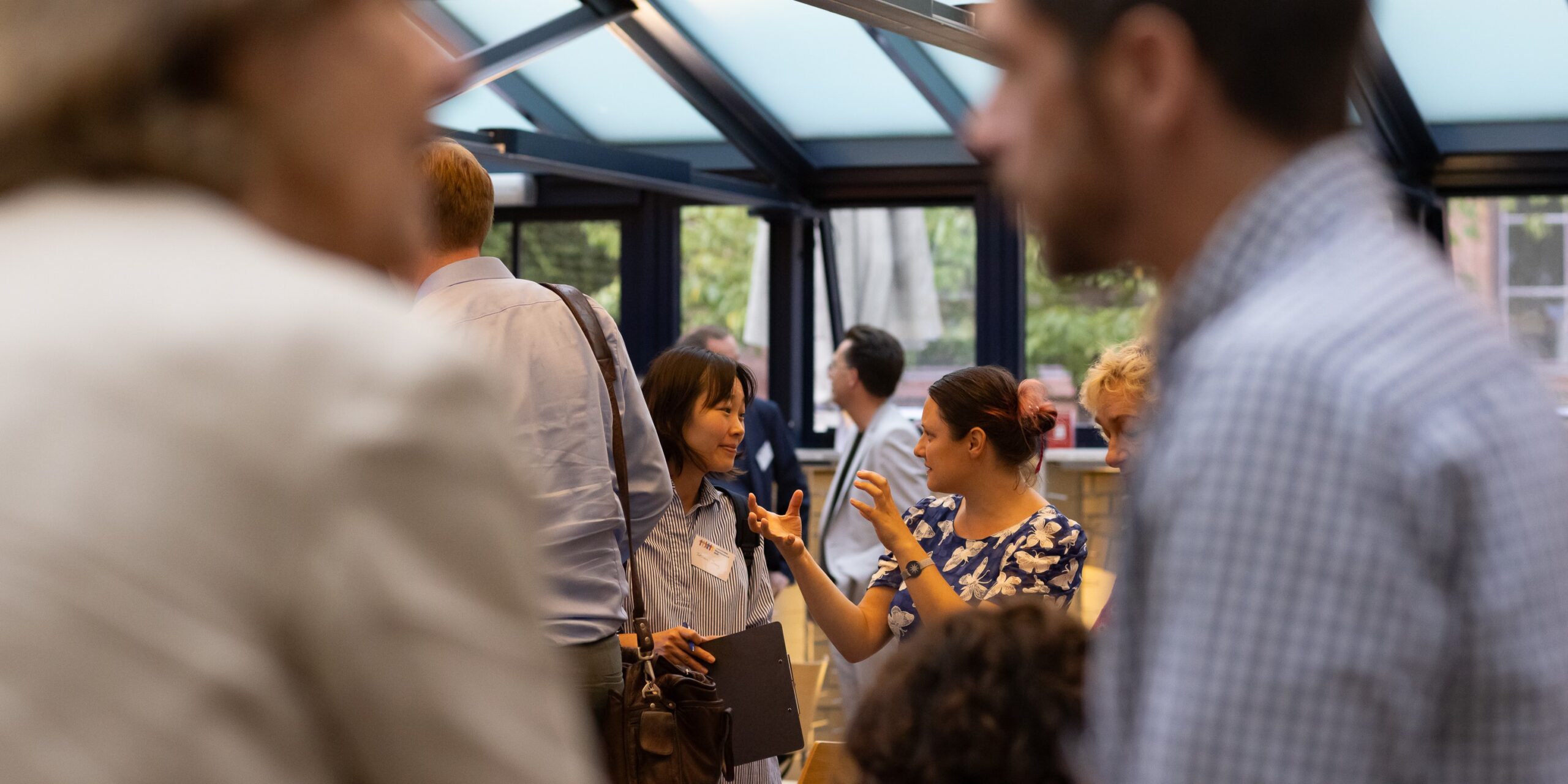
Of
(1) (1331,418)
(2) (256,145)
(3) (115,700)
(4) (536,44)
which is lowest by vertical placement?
(3) (115,700)

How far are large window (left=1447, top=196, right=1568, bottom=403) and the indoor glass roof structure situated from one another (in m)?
0.26

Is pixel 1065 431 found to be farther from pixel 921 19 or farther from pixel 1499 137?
pixel 921 19

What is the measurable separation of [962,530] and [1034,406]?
0.38 m

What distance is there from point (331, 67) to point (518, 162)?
5.21 metres

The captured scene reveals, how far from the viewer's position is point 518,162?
223 inches

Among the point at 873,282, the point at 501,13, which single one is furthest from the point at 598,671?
the point at 873,282

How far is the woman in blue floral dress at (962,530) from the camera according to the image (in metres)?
3.08

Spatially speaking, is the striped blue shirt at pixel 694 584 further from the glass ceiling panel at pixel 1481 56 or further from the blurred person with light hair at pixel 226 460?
the glass ceiling panel at pixel 1481 56

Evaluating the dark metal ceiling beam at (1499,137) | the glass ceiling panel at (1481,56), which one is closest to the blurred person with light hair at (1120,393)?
the glass ceiling panel at (1481,56)

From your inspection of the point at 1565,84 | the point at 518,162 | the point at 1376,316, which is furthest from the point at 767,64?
the point at 1376,316

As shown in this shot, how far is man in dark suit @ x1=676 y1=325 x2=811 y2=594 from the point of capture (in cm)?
564

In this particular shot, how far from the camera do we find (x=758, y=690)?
3131 mm

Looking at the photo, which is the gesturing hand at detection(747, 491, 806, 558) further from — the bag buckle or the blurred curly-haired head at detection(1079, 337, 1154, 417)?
the blurred curly-haired head at detection(1079, 337, 1154, 417)

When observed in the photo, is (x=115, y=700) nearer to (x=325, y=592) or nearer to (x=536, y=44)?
(x=325, y=592)
